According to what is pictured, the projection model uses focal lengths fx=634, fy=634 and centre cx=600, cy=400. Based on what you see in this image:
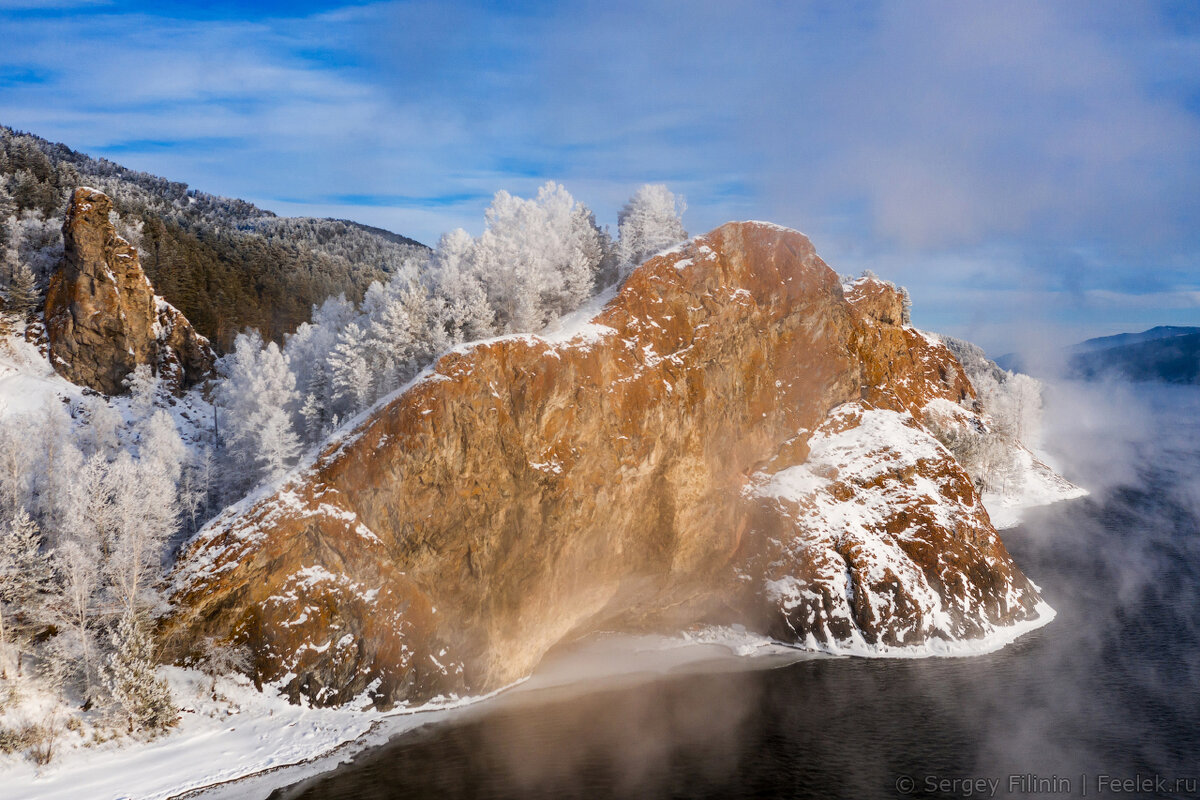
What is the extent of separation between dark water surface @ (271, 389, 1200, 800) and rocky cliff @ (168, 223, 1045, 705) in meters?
4.74

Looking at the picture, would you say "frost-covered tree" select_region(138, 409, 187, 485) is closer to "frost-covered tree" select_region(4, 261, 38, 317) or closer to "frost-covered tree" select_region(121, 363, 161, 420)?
"frost-covered tree" select_region(121, 363, 161, 420)

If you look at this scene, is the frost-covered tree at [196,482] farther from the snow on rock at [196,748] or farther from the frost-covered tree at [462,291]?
the frost-covered tree at [462,291]

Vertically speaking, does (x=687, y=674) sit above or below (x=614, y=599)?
below

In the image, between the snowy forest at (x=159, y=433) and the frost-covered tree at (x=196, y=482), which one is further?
the frost-covered tree at (x=196, y=482)

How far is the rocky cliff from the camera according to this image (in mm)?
37875

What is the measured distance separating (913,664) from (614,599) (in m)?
21.0

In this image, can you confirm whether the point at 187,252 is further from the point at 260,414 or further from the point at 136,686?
the point at 136,686

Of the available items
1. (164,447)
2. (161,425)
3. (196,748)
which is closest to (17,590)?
(196,748)

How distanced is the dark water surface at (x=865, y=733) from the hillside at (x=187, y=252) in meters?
41.7

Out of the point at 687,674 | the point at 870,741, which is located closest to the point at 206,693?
the point at 687,674

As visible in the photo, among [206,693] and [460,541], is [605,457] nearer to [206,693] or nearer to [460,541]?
[460,541]

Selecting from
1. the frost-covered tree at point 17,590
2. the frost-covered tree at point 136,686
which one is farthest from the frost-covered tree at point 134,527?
the frost-covered tree at point 17,590

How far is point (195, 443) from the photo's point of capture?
5794 cm

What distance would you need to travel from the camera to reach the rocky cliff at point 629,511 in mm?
37875
